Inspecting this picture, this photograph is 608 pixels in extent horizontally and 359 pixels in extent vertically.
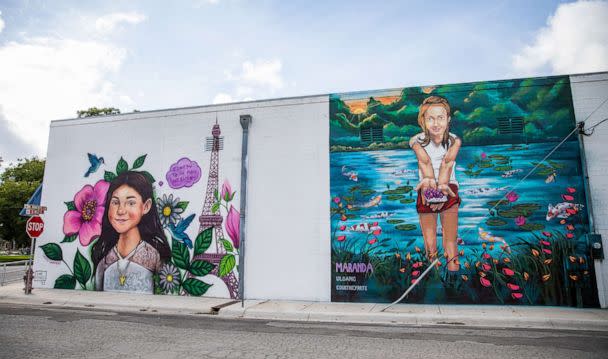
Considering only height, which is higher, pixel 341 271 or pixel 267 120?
pixel 267 120

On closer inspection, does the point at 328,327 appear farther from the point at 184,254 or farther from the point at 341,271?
the point at 184,254

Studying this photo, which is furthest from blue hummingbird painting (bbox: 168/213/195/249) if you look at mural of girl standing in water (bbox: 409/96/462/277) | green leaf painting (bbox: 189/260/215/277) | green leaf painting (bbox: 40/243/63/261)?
mural of girl standing in water (bbox: 409/96/462/277)

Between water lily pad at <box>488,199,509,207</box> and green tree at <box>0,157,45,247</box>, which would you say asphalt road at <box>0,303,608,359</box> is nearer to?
water lily pad at <box>488,199,509,207</box>

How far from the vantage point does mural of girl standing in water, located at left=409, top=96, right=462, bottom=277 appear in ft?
37.9

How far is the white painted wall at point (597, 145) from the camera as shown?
10734 mm

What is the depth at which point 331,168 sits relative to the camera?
12.7 meters

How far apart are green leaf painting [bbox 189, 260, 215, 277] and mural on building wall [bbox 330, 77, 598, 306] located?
4.21 m

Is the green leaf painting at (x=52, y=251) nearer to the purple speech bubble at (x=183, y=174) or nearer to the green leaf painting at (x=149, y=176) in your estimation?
the green leaf painting at (x=149, y=176)

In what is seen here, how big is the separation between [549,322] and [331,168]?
23.2 ft

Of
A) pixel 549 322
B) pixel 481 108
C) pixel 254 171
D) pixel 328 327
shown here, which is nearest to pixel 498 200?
pixel 481 108

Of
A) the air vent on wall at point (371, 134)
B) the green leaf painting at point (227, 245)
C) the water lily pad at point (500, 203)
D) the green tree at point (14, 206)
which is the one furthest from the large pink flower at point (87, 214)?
the green tree at point (14, 206)

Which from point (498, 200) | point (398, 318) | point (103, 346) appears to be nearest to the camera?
point (103, 346)

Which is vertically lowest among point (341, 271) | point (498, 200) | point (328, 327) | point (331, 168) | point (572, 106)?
point (328, 327)

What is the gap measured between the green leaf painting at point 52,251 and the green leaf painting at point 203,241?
5863 millimetres
